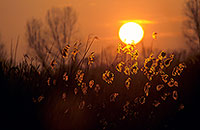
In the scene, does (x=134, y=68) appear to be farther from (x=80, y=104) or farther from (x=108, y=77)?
(x=80, y=104)

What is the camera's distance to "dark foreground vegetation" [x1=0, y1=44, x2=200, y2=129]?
3381 millimetres

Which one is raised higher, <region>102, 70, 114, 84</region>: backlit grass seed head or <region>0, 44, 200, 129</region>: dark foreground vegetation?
<region>102, 70, 114, 84</region>: backlit grass seed head

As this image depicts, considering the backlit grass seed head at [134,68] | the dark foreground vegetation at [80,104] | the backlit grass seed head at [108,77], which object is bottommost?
the dark foreground vegetation at [80,104]

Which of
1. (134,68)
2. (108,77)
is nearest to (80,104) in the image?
(108,77)

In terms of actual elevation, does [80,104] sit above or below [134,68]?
below

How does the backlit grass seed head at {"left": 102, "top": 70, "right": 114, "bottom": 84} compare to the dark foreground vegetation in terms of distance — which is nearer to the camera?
the dark foreground vegetation

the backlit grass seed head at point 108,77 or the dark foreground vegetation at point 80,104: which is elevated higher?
the backlit grass seed head at point 108,77

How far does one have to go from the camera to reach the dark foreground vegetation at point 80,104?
3381mm

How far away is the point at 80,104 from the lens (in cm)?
353

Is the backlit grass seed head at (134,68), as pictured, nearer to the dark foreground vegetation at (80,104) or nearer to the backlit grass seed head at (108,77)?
the dark foreground vegetation at (80,104)

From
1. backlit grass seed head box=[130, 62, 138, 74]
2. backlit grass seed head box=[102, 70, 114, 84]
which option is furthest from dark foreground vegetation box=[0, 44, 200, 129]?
backlit grass seed head box=[130, 62, 138, 74]

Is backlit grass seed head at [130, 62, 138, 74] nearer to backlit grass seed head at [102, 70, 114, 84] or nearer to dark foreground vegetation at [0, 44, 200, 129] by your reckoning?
dark foreground vegetation at [0, 44, 200, 129]

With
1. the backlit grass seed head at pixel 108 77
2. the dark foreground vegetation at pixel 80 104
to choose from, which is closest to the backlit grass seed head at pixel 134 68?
the dark foreground vegetation at pixel 80 104

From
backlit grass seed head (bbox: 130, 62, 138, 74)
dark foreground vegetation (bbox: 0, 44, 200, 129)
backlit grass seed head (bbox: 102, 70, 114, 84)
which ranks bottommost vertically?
dark foreground vegetation (bbox: 0, 44, 200, 129)
